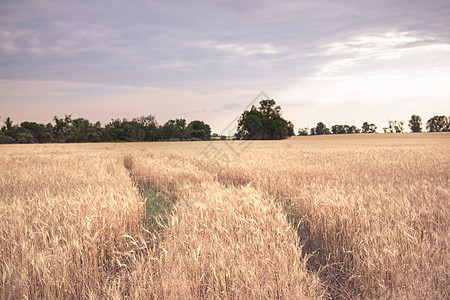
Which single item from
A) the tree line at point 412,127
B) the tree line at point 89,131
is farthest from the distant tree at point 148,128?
the tree line at point 412,127

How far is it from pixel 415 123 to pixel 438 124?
6.93 metres

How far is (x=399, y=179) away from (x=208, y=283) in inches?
253

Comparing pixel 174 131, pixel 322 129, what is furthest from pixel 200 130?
pixel 322 129

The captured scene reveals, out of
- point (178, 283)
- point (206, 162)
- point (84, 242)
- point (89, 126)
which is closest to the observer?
point (178, 283)

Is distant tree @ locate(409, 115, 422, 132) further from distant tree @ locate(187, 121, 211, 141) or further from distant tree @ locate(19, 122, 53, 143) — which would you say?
distant tree @ locate(19, 122, 53, 143)

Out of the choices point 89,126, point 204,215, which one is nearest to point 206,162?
point 204,215

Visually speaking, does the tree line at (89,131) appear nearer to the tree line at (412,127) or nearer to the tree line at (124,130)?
the tree line at (124,130)

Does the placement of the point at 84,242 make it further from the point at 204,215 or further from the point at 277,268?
the point at 277,268

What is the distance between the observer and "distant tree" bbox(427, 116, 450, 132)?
94438mm

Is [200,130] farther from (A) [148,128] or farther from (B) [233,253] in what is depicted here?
(B) [233,253]

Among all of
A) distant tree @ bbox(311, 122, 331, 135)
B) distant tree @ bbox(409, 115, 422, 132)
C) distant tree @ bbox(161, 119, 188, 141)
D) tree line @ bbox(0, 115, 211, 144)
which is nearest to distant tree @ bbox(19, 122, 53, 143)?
tree line @ bbox(0, 115, 211, 144)

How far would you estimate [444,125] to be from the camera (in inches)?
3730

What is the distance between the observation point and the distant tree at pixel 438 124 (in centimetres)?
9444

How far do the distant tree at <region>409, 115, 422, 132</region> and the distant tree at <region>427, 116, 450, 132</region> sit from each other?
358 cm
